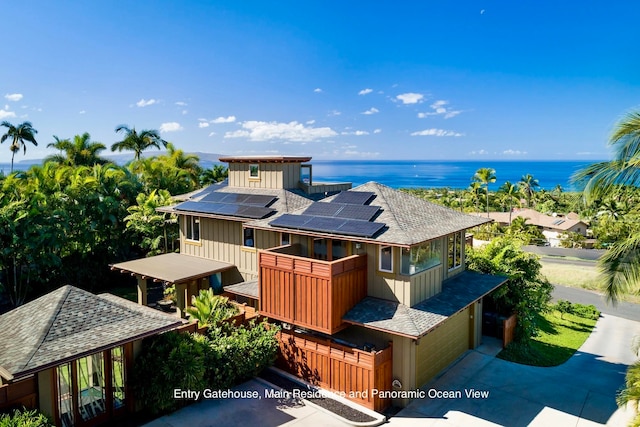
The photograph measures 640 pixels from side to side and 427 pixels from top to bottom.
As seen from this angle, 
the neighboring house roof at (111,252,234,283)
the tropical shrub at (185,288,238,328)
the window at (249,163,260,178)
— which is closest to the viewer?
the tropical shrub at (185,288,238,328)

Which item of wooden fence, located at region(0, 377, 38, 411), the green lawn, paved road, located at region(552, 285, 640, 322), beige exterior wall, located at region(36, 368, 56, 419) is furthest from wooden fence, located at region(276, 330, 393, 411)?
paved road, located at region(552, 285, 640, 322)

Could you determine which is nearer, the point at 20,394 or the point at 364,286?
the point at 20,394

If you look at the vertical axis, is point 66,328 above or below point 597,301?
above

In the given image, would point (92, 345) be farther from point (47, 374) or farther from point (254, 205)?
point (254, 205)

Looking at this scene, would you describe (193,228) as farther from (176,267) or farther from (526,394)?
(526,394)

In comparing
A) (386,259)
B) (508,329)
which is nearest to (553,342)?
(508,329)

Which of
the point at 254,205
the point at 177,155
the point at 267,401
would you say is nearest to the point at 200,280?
the point at 254,205

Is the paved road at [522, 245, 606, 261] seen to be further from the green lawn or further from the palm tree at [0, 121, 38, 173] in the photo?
the palm tree at [0, 121, 38, 173]
